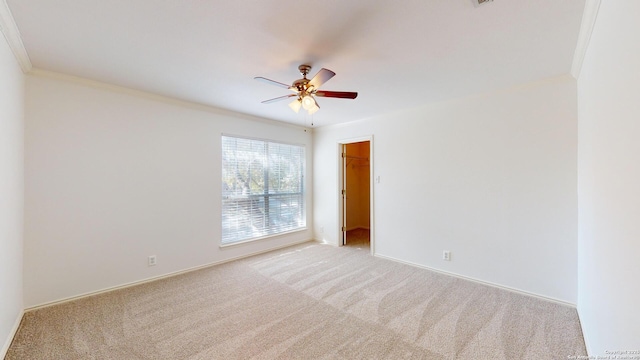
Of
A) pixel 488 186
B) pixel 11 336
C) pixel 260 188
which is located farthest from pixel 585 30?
pixel 11 336

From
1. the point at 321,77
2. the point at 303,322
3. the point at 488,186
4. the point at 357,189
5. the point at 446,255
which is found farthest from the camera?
the point at 357,189

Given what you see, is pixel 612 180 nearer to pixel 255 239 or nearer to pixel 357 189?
pixel 255 239

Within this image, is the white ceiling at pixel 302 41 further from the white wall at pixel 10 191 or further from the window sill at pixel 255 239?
the window sill at pixel 255 239

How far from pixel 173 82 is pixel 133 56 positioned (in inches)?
22.9

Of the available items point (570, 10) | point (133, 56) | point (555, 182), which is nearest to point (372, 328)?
point (555, 182)

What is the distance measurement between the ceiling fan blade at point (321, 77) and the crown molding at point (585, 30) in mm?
1632

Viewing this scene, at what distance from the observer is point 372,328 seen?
7.13 ft

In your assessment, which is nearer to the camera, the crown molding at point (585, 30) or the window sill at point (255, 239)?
the crown molding at point (585, 30)

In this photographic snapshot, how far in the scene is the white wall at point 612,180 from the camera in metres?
1.04

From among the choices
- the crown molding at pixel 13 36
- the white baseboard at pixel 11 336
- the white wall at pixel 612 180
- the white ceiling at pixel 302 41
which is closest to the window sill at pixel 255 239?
the white baseboard at pixel 11 336

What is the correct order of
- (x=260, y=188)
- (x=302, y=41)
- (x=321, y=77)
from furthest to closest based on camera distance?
1. (x=260, y=188)
2. (x=321, y=77)
3. (x=302, y=41)

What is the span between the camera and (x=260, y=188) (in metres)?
4.37

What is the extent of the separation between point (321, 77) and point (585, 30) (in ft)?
6.20

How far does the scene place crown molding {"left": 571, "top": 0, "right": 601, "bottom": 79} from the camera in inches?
59.5
